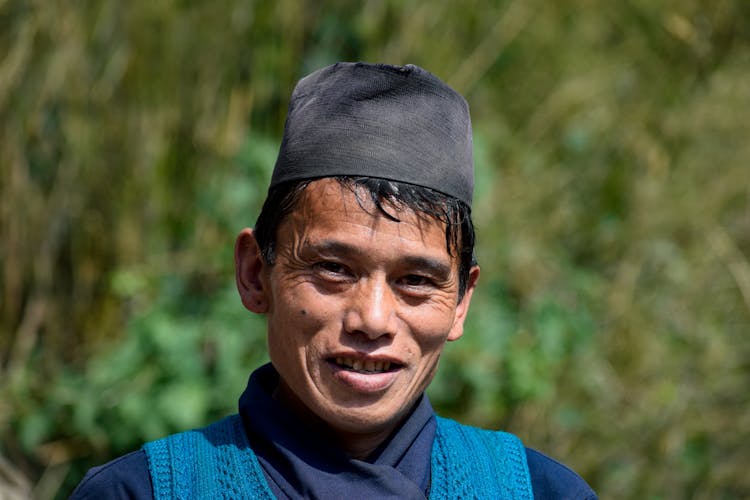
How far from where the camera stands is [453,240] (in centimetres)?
174

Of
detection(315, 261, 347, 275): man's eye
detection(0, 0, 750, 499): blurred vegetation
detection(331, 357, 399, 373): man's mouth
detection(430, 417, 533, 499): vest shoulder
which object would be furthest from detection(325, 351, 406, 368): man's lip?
detection(0, 0, 750, 499): blurred vegetation

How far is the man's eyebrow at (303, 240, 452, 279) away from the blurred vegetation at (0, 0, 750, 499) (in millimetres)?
1674

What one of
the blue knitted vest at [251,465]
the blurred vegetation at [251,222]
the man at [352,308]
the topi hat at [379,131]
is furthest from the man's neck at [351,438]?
the blurred vegetation at [251,222]

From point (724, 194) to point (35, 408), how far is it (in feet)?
9.71

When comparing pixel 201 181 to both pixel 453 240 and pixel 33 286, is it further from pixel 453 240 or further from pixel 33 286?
pixel 453 240

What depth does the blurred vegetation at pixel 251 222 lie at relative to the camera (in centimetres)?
349

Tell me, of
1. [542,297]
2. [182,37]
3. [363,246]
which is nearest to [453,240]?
[363,246]

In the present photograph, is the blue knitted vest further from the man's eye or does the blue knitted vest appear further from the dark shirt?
the man's eye

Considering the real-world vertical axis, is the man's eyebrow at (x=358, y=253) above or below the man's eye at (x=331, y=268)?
above

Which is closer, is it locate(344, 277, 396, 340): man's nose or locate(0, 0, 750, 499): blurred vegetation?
locate(344, 277, 396, 340): man's nose

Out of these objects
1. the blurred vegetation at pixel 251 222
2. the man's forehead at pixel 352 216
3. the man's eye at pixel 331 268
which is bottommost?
the blurred vegetation at pixel 251 222

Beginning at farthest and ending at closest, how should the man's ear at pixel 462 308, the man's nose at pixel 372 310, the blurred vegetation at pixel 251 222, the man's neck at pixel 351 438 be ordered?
the blurred vegetation at pixel 251 222, the man's ear at pixel 462 308, the man's neck at pixel 351 438, the man's nose at pixel 372 310

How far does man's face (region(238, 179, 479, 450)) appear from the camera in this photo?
1641 mm

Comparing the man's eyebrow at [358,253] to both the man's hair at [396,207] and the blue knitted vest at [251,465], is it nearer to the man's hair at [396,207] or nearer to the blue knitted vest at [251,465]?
the man's hair at [396,207]
